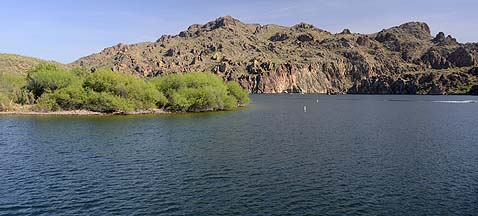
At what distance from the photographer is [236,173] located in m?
37.4

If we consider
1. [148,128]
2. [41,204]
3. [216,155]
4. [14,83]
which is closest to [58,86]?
[14,83]

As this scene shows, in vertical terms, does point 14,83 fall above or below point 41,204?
above

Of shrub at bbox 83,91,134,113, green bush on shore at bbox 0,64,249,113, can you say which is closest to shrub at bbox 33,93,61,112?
green bush on shore at bbox 0,64,249,113

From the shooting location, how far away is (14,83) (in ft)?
390

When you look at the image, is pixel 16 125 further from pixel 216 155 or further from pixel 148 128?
pixel 216 155

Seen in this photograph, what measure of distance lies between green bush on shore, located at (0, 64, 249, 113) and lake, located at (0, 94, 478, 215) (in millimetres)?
40577

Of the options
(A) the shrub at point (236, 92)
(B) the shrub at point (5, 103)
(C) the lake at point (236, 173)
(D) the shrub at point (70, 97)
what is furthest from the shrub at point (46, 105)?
(A) the shrub at point (236, 92)

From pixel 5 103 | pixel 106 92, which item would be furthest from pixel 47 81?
pixel 106 92

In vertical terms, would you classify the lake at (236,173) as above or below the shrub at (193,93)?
below

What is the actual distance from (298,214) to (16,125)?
66.8 meters

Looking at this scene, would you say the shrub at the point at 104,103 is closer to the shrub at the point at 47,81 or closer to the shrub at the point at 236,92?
the shrub at the point at 47,81

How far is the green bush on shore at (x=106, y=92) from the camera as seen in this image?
105 metres

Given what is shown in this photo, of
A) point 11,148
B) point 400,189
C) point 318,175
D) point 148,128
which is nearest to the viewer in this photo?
point 400,189

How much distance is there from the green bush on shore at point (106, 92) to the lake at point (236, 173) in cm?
4058
